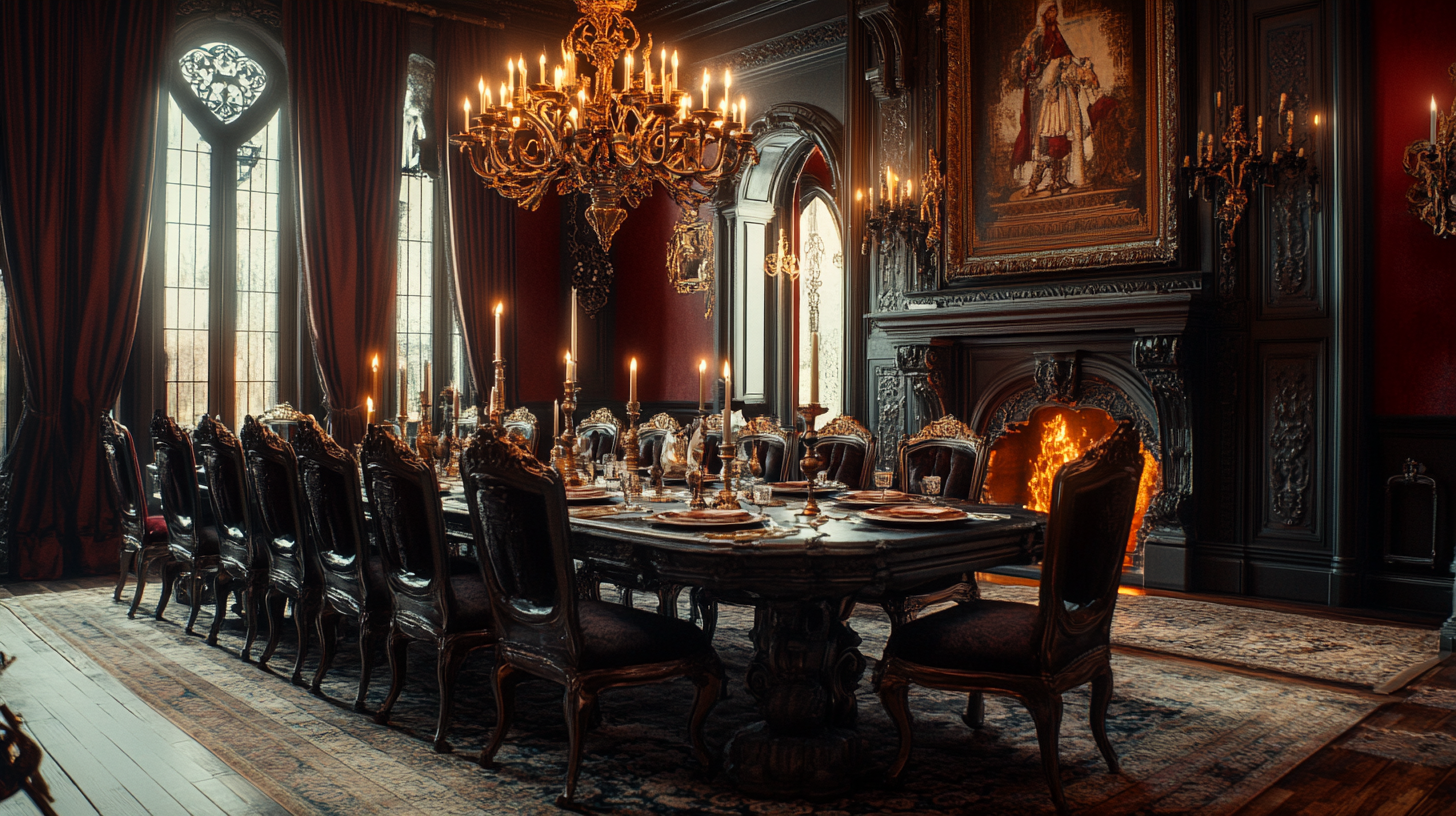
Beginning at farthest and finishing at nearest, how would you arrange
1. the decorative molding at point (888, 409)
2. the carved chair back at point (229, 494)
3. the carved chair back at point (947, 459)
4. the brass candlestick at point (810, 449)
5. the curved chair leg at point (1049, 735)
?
the decorative molding at point (888, 409) < the carved chair back at point (229, 494) < the carved chair back at point (947, 459) < the brass candlestick at point (810, 449) < the curved chair leg at point (1049, 735)

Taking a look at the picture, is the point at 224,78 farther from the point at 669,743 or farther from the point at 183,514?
the point at 669,743

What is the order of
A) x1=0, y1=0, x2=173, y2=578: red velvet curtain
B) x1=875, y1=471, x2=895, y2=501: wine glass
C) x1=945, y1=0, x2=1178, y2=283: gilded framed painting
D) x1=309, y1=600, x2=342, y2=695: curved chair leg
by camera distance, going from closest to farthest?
1. x1=875, y1=471, x2=895, y2=501: wine glass
2. x1=309, y1=600, x2=342, y2=695: curved chair leg
3. x1=945, y1=0, x2=1178, y2=283: gilded framed painting
4. x1=0, y1=0, x2=173, y2=578: red velvet curtain

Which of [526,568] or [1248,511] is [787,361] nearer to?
[1248,511]

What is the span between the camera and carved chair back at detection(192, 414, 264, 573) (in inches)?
171

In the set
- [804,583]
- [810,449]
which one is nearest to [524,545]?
[804,583]

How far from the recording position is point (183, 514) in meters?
4.82

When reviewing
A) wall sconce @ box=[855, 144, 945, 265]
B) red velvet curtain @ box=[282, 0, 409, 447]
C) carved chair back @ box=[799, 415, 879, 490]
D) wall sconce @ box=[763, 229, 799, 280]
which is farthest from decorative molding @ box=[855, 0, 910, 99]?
red velvet curtain @ box=[282, 0, 409, 447]

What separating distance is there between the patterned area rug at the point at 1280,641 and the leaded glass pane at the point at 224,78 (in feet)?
20.8

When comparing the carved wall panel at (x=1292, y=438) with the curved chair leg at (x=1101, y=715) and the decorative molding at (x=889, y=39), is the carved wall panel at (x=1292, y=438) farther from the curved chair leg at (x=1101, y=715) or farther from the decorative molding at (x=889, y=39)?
the curved chair leg at (x=1101, y=715)

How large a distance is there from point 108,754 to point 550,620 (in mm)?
1433

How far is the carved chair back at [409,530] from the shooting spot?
3244mm

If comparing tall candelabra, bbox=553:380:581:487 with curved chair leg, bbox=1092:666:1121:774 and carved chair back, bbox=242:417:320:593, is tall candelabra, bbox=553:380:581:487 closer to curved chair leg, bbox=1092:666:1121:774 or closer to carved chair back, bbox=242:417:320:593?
carved chair back, bbox=242:417:320:593

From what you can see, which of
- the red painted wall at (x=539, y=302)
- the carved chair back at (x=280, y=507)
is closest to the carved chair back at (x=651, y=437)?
the carved chair back at (x=280, y=507)

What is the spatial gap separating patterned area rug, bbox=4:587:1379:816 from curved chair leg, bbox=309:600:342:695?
0.22 ft
